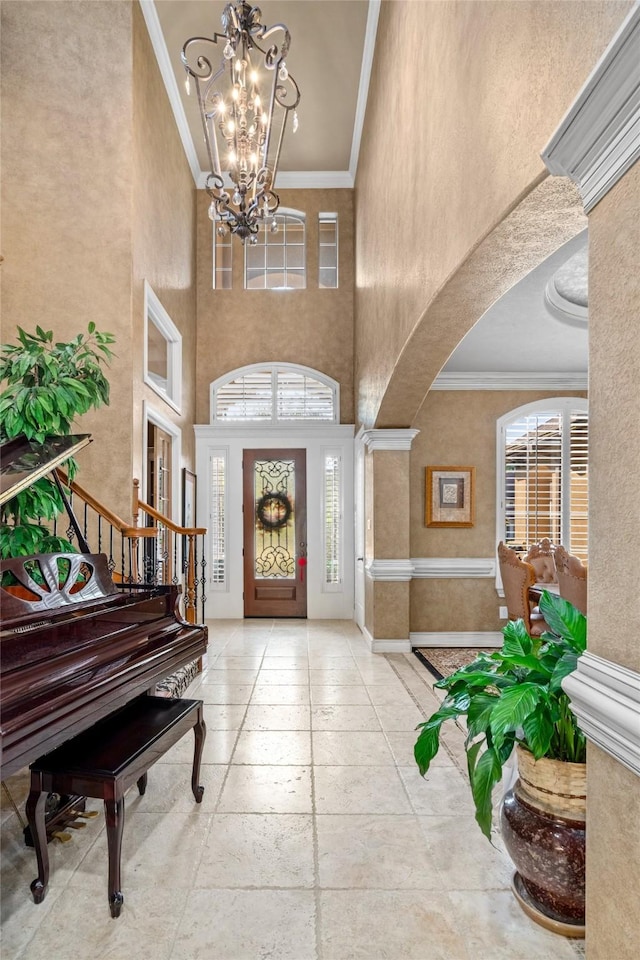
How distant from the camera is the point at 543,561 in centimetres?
591

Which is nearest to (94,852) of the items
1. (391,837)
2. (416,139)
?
(391,837)

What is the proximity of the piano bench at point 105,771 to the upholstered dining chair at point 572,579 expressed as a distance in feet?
10.0

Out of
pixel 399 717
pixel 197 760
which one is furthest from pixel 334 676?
Result: pixel 197 760

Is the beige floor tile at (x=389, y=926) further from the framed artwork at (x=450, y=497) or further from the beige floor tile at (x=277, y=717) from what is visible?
the framed artwork at (x=450, y=497)

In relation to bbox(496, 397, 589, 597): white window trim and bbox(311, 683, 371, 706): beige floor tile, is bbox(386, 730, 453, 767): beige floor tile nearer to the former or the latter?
bbox(311, 683, 371, 706): beige floor tile

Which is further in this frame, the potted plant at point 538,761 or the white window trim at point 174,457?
the white window trim at point 174,457

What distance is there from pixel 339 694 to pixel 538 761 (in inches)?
101

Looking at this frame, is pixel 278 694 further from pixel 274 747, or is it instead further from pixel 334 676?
pixel 274 747

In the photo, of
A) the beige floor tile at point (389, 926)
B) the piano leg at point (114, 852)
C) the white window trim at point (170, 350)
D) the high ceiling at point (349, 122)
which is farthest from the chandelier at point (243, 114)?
the beige floor tile at point (389, 926)

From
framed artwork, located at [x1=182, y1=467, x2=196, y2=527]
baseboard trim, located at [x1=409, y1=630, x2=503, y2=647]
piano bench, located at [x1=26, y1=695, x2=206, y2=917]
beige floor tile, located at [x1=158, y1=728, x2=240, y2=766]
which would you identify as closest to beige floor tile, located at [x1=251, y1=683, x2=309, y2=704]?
beige floor tile, located at [x1=158, y1=728, x2=240, y2=766]

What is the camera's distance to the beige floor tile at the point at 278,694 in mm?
4047

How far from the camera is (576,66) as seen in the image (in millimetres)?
1396

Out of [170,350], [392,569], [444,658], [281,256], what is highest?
[281,256]

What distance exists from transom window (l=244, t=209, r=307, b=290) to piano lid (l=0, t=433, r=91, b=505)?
5855 mm
